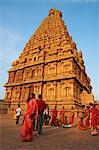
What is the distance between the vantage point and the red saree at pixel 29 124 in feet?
22.3

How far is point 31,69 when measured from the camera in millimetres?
31297

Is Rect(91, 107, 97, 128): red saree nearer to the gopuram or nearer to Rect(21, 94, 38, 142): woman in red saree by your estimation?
Rect(21, 94, 38, 142): woman in red saree

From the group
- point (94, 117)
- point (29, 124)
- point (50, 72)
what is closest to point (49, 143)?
point (29, 124)

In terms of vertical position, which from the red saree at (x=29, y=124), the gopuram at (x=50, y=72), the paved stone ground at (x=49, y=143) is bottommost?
the paved stone ground at (x=49, y=143)

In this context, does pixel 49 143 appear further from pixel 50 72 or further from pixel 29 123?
pixel 50 72

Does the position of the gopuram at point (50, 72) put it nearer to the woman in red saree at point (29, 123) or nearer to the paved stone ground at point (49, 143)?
the paved stone ground at point (49, 143)

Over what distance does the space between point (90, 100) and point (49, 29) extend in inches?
796

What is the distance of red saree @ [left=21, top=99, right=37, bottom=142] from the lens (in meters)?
6.81

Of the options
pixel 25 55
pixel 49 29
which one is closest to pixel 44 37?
pixel 49 29

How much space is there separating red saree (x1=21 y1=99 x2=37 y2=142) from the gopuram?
16.2 meters

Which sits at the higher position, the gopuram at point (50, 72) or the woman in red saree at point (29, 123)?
the gopuram at point (50, 72)

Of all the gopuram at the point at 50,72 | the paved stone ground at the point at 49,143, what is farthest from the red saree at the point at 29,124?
the gopuram at the point at 50,72

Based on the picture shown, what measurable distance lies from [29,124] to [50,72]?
827 inches

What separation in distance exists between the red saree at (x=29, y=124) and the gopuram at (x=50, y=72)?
1617 centimetres
